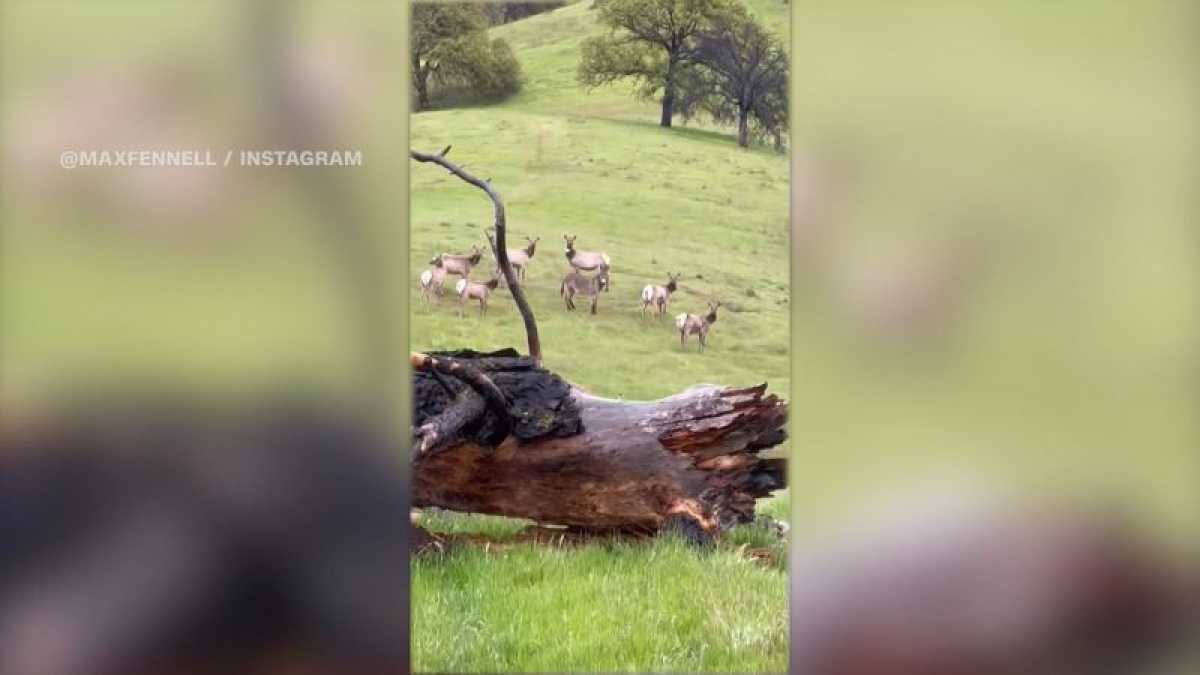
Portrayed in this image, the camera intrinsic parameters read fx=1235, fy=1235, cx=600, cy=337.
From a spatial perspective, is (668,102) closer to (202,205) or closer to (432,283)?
(432,283)

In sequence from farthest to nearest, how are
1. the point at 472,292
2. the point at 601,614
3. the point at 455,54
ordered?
the point at 455,54 < the point at 472,292 < the point at 601,614

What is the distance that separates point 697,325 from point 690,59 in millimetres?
1469

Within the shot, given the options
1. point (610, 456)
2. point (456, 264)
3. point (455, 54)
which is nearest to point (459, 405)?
point (456, 264)

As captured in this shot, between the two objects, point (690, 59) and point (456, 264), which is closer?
point (456, 264)

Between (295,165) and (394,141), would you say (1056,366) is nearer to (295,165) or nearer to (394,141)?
(394,141)

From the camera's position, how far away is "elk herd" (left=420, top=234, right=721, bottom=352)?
667cm

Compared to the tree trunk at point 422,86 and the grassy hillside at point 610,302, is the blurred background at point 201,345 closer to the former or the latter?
the tree trunk at point 422,86

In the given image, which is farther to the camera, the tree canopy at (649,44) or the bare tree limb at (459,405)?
the tree canopy at (649,44)

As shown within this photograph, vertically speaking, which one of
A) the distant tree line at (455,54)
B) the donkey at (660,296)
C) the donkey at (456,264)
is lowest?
the donkey at (660,296)

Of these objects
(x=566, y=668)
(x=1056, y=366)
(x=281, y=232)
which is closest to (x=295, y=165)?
(x=281, y=232)

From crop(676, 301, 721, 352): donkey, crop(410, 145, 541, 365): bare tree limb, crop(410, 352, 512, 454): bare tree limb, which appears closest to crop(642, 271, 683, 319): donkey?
crop(676, 301, 721, 352): donkey

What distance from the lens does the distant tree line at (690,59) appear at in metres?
6.71

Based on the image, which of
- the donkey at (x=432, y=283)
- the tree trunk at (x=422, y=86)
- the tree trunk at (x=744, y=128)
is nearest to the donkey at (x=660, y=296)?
the tree trunk at (x=744, y=128)

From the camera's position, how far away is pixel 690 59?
268 inches
